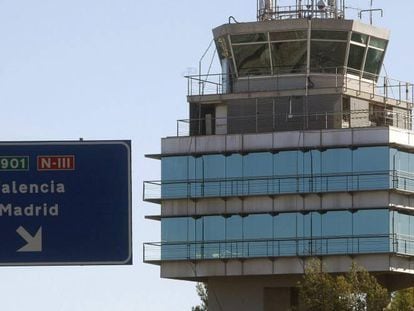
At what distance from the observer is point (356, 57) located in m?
121

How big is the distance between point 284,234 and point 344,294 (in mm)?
10983

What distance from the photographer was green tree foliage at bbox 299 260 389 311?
108250 millimetres

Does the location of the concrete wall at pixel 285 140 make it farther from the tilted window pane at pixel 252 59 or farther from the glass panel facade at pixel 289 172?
the tilted window pane at pixel 252 59

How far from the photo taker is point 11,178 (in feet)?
169

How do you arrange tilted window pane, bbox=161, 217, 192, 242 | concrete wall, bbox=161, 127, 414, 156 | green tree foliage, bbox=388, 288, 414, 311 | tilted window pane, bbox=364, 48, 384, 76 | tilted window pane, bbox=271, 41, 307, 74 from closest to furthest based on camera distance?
green tree foliage, bbox=388, 288, 414, 311, concrete wall, bbox=161, 127, 414, 156, tilted window pane, bbox=271, 41, 307, 74, tilted window pane, bbox=161, 217, 192, 242, tilted window pane, bbox=364, 48, 384, 76

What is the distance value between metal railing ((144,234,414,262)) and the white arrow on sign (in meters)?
66.8

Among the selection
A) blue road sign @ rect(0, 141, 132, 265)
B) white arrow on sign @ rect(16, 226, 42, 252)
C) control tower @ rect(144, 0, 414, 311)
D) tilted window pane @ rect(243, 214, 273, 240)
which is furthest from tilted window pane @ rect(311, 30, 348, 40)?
white arrow on sign @ rect(16, 226, 42, 252)

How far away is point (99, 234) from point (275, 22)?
70.0 metres

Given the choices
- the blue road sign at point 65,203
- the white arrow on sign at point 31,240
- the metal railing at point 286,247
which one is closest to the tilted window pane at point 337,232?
the metal railing at point 286,247

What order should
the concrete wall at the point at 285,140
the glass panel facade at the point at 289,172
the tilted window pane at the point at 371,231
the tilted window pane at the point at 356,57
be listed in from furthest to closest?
the tilted window pane at the point at 356,57
the concrete wall at the point at 285,140
the glass panel facade at the point at 289,172
the tilted window pane at the point at 371,231

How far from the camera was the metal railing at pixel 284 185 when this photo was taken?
11738 centimetres

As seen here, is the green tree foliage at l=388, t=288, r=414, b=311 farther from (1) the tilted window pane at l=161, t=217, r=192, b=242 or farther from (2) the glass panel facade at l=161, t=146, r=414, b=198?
(1) the tilted window pane at l=161, t=217, r=192, b=242

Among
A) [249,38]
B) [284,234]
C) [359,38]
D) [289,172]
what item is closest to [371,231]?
[284,234]

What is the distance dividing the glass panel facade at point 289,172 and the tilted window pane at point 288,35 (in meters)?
6.40
